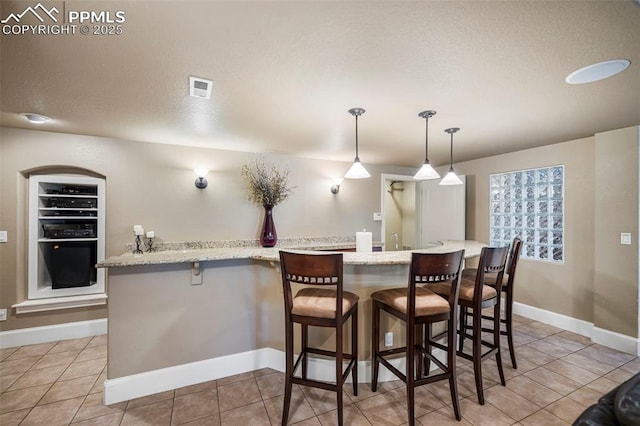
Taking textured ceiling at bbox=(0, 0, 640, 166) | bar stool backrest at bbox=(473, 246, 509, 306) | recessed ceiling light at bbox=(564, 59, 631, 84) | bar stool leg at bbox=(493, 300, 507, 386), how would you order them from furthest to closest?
bar stool leg at bbox=(493, 300, 507, 386), bar stool backrest at bbox=(473, 246, 509, 306), recessed ceiling light at bbox=(564, 59, 631, 84), textured ceiling at bbox=(0, 0, 640, 166)

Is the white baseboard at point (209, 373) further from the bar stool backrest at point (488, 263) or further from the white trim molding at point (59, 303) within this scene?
the white trim molding at point (59, 303)

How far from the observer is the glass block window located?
3338 mm

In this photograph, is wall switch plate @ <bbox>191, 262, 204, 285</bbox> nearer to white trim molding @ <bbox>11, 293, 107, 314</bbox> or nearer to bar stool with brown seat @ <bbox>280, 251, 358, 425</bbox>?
bar stool with brown seat @ <bbox>280, 251, 358, 425</bbox>

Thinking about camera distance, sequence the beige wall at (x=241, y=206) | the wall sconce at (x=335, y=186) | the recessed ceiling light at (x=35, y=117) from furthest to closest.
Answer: the wall sconce at (x=335, y=186) < the beige wall at (x=241, y=206) < the recessed ceiling light at (x=35, y=117)

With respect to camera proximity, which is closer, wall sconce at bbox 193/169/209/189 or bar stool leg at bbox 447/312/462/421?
bar stool leg at bbox 447/312/462/421

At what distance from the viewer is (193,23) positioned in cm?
126

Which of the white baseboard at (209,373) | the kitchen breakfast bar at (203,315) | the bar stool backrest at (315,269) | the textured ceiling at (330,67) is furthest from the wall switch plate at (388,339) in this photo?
the textured ceiling at (330,67)

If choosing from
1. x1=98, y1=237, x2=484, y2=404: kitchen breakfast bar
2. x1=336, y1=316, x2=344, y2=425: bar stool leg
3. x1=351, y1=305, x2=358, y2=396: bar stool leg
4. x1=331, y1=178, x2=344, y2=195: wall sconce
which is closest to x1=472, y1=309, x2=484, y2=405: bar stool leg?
x1=98, y1=237, x2=484, y2=404: kitchen breakfast bar

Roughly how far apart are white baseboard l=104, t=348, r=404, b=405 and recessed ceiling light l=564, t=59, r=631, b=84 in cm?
238

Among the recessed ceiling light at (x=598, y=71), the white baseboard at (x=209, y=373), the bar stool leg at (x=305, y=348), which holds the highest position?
the recessed ceiling light at (x=598, y=71)

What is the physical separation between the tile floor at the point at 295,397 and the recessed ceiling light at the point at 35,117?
229cm

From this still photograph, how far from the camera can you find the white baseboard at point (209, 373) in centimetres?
201

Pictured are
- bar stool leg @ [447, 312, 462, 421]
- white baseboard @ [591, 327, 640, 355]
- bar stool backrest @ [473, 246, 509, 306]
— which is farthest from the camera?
white baseboard @ [591, 327, 640, 355]

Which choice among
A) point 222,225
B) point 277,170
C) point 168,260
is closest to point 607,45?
point 168,260
